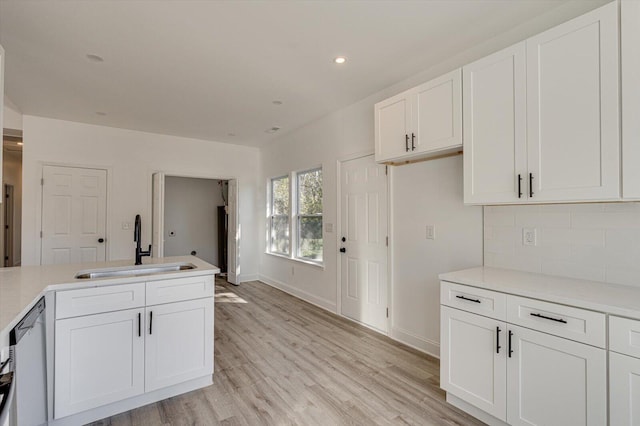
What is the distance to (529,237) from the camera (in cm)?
223

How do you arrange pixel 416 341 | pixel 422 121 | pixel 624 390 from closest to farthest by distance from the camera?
pixel 624 390 < pixel 422 121 < pixel 416 341

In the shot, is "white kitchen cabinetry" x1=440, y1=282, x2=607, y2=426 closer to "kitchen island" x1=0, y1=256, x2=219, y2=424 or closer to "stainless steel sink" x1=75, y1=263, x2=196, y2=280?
"kitchen island" x1=0, y1=256, x2=219, y2=424

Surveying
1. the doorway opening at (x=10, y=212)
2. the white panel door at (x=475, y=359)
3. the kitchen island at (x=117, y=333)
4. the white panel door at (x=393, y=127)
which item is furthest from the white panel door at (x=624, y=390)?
the doorway opening at (x=10, y=212)

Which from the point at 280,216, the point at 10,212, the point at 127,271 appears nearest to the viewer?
the point at 127,271

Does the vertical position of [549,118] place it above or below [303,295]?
above

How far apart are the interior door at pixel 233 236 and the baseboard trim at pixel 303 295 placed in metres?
0.60

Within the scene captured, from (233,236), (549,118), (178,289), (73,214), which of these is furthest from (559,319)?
(73,214)

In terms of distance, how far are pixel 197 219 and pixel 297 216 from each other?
3.28 metres

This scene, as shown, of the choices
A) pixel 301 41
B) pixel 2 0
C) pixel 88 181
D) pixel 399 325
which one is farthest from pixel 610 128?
pixel 88 181

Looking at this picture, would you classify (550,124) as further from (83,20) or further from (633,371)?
(83,20)

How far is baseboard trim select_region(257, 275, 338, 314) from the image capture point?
426cm

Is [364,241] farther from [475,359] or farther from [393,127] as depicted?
[475,359]

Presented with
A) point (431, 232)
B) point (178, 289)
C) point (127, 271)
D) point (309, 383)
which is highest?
point (431, 232)

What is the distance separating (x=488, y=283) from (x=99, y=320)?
2523 millimetres
